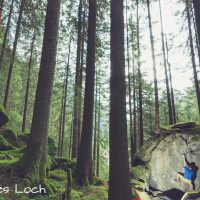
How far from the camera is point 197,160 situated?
10219mm

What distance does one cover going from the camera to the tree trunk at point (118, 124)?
6.03m

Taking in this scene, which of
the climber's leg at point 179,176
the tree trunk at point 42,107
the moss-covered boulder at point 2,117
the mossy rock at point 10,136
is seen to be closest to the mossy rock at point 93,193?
→ the tree trunk at point 42,107

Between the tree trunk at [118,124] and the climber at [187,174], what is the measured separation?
5009 millimetres

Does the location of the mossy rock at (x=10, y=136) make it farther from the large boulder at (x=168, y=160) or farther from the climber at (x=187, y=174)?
the climber at (x=187, y=174)

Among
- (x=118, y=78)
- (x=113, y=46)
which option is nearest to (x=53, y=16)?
(x=113, y=46)

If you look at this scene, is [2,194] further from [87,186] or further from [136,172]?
[136,172]

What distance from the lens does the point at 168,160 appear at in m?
11.0

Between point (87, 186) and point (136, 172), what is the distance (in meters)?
2.83

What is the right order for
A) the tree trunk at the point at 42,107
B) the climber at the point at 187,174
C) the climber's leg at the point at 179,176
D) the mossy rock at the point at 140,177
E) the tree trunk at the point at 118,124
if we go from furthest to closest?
1. the mossy rock at the point at 140,177
2. the climber's leg at the point at 179,176
3. the climber at the point at 187,174
4. the tree trunk at the point at 42,107
5. the tree trunk at the point at 118,124

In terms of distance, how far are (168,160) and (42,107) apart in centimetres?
A: 649

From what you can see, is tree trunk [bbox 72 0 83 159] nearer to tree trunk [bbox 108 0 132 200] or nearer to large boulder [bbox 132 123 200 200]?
large boulder [bbox 132 123 200 200]

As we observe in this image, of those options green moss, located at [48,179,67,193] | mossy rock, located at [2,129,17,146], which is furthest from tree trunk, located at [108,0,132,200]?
mossy rock, located at [2,129,17,146]

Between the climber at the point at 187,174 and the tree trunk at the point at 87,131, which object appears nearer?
the tree trunk at the point at 87,131

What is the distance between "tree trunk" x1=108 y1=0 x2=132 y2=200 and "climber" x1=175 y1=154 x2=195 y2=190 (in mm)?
5009
